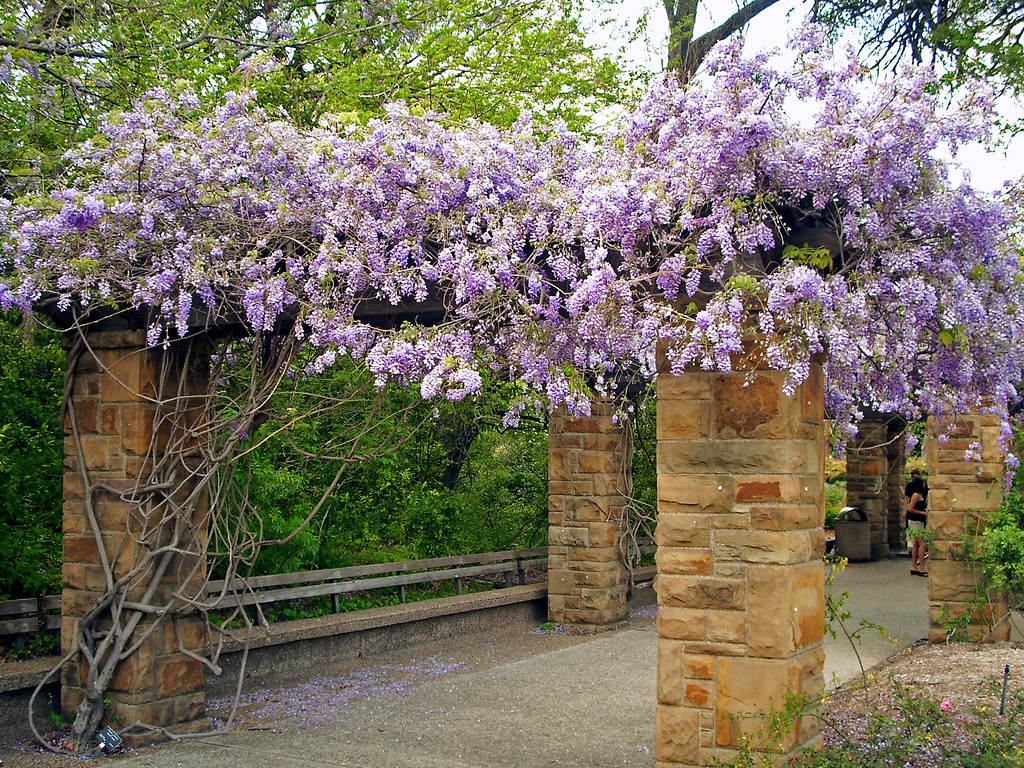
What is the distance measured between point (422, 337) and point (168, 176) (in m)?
1.65

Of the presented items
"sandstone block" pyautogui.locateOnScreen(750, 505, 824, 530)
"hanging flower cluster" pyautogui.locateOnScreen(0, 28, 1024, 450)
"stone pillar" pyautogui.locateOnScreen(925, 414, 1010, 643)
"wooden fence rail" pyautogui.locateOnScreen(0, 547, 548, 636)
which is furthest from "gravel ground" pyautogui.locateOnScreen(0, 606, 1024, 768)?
"hanging flower cluster" pyautogui.locateOnScreen(0, 28, 1024, 450)

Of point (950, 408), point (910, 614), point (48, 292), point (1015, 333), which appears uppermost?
point (48, 292)

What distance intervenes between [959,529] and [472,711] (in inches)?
200

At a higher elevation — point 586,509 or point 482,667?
point 586,509

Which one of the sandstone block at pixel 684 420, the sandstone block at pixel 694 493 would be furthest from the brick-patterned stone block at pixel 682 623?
the sandstone block at pixel 684 420

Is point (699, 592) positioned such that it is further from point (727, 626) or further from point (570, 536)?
point (570, 536)

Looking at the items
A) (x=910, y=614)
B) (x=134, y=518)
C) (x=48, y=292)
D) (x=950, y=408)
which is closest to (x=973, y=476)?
(x=910, y=614)

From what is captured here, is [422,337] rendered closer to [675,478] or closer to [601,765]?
[675,478]

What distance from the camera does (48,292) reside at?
5656 mm

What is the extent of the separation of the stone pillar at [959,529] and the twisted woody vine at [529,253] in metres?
4.07

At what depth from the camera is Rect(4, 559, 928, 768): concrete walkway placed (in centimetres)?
564

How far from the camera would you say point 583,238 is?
4402 mm

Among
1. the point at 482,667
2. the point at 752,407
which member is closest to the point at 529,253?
the point at 752,407

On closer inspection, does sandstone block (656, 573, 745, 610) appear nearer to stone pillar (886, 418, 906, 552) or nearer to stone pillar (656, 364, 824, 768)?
stone pillar (656, 364, 824, 768)
